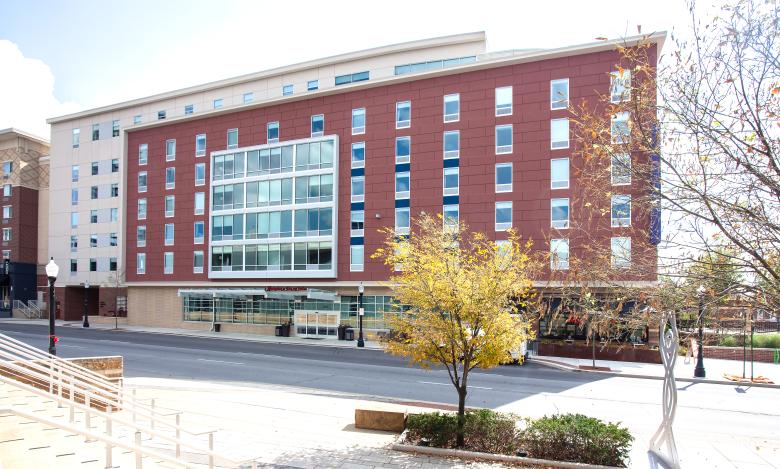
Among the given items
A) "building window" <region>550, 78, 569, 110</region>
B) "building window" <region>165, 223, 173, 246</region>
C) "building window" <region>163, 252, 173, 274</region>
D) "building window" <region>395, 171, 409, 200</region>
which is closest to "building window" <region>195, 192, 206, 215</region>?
"building window" <region>165, 223, 173, 246</region>

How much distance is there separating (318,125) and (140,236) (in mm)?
22803

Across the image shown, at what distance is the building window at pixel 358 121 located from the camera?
39.8 m

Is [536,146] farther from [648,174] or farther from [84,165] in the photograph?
[84,165]

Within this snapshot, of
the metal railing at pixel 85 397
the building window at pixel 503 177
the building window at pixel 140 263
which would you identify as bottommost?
the metal railing at pixel 85 397

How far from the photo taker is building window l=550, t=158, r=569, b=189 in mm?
33344

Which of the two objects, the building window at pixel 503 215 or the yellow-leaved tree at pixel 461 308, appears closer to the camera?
the yellow-leaved tree at pixel 461 308

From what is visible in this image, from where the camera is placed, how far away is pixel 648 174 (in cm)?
720

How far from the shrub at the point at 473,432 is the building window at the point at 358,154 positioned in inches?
1180

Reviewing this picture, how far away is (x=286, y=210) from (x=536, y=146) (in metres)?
20.8

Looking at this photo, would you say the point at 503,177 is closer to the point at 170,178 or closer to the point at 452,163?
the point at 452,163

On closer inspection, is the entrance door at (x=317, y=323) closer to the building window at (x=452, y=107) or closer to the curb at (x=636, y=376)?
the curb at (x=636, y=376)

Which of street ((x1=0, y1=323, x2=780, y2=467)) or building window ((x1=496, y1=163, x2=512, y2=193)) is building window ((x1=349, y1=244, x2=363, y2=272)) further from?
building window ((x1=496, y1=163, x2=512, y2=193))

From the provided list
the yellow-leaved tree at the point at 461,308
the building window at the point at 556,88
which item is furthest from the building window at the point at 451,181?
the yellow-leaved tree at the point at 461,308

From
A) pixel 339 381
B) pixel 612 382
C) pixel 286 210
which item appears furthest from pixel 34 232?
pixel 612 382
